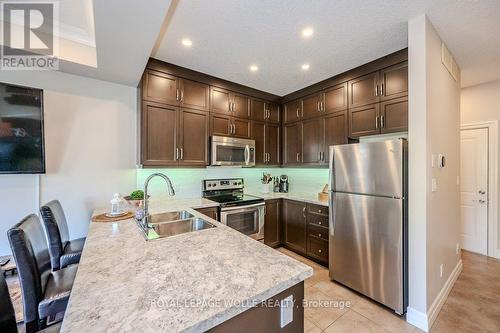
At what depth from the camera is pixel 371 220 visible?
223cm

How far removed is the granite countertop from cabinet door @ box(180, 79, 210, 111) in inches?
79.6

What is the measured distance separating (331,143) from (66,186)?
3.48 meters

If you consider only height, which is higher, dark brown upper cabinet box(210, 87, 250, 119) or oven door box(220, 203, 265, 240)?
dark brown upper cabinet box(210, 87, 250, 119)

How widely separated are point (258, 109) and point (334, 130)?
1.33 metres

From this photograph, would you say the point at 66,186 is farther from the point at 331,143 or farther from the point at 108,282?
the point at 331,143

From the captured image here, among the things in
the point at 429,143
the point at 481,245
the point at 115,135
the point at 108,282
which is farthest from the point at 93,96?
the point at 481,245

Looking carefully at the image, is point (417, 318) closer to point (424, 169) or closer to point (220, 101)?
point (424, 169)

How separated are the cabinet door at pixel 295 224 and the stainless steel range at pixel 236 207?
1.56 feet

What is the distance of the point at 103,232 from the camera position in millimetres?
1653

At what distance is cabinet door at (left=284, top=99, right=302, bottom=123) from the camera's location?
370 centimetres

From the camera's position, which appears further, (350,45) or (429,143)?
(350,45)

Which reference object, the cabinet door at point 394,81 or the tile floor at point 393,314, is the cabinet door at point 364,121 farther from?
the tile floor at point 393,314

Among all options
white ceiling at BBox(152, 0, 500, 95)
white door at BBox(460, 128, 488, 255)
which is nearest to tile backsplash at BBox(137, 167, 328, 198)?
white ceiling at BBox(152, 0, 500, 95)

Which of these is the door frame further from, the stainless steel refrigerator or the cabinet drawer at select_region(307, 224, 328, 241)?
the cabinet drawer at select_region(307, 224, 328, 241)
